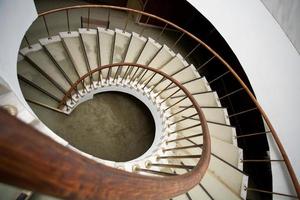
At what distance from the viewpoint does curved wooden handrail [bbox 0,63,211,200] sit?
753 mm

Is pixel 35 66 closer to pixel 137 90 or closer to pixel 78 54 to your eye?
pixel 78 54

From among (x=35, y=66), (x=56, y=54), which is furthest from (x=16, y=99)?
(x=56, y=54)

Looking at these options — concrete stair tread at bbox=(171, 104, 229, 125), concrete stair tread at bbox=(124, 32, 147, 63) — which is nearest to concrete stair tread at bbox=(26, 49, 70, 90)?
concrete stair tread at bbox=(124, 32, 147, 63)

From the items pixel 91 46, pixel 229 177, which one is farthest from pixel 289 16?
pixel 91 46

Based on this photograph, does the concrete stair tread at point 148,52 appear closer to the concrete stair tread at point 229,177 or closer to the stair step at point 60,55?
the stair step at point 60,55

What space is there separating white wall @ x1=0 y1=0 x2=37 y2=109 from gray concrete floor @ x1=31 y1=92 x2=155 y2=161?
263 cm

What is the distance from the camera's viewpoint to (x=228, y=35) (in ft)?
21.1

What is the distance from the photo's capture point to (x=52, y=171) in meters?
0.84

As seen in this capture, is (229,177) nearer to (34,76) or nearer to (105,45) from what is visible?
(105,45)

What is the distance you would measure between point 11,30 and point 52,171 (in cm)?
332

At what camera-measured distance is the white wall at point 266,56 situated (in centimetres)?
556

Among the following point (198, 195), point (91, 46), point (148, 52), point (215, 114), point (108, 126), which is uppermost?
point (148, 52)

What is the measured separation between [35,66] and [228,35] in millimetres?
5269

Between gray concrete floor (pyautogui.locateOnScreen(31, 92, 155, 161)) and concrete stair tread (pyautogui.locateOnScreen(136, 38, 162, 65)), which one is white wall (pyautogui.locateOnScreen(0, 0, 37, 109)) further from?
concrete stair tread (pyautogui.locateOnScreen(136, 38, 162, 65))
